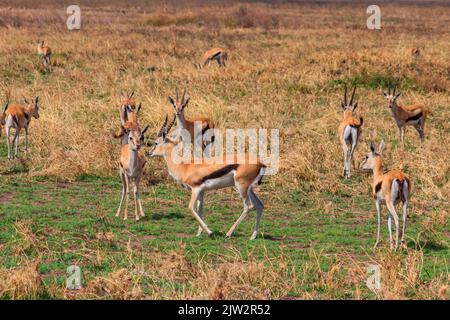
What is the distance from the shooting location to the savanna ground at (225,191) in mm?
6820

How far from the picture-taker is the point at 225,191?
1067 centimetres

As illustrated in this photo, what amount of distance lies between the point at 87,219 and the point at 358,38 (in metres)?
22.4

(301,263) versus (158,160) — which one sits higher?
(158,160)

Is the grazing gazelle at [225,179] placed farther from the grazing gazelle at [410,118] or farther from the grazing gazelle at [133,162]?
the grazing gazelle at [410,118]

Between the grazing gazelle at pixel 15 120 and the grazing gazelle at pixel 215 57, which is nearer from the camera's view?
the grazing gazelle at pixel 15 120

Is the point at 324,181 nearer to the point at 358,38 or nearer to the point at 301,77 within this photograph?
the point at 301,77

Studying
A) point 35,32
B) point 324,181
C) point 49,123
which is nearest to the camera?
point 324,181

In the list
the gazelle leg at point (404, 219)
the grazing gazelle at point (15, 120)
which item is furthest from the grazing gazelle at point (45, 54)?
the gazelle leg at point (404, 219)

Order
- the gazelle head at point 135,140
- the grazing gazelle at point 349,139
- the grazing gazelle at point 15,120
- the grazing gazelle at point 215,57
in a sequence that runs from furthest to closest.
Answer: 1. the grazing gazelle at point 215,57
2. the grazing gazelle at point 15,120
3. the grazing gazelle at point 349,139
4. the gazelle head at point 135,140

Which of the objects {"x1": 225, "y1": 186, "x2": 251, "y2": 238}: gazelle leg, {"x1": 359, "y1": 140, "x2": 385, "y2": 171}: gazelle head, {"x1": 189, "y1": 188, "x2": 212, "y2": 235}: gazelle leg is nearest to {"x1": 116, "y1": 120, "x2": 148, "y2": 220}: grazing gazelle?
{"x1": 189, "y1": 188, "x2": 212, "y2": 235}: gazelle leg

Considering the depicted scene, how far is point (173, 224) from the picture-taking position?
29.8 feet

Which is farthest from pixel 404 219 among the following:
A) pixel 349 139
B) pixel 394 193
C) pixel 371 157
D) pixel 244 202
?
pixel 349 139

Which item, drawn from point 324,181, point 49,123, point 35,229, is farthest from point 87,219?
point 49,123

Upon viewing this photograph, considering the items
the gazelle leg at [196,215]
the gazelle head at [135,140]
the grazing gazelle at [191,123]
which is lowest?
the gazelle leg at [196,215]
